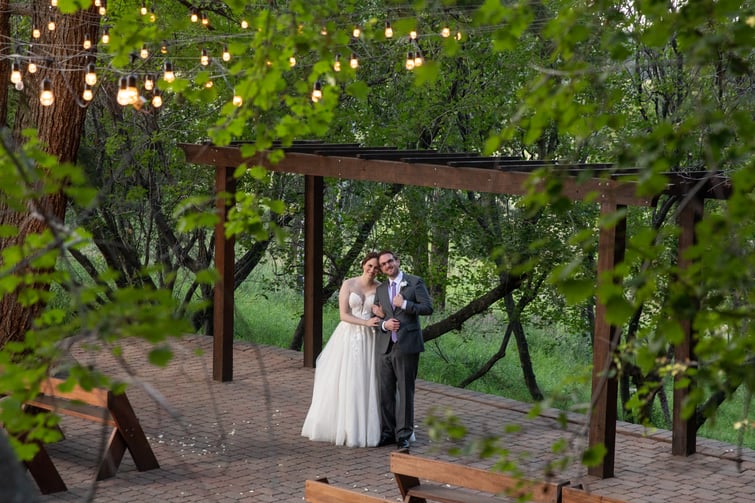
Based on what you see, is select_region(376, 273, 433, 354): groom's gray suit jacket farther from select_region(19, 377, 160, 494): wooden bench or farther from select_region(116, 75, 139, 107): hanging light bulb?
select_region(116, 75, 139, 107): hanging light bulb

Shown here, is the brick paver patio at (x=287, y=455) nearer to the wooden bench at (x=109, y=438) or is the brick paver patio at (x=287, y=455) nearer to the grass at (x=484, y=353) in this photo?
the wooden bench at (x=109, y=438)

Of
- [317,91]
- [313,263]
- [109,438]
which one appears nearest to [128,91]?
[317,91]

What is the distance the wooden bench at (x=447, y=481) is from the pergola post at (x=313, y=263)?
500 cm

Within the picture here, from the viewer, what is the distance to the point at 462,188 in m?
10.2

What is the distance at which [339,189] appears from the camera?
1925 cm

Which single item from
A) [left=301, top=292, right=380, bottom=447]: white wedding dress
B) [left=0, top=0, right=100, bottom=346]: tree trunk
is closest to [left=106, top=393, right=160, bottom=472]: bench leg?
[left=301, top=292, right=380, bottom=447]: white wedding dress

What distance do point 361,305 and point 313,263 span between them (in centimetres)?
285

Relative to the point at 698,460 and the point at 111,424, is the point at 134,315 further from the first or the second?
the point at 698,460

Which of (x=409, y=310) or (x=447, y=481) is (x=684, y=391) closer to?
(x=409, y=310)

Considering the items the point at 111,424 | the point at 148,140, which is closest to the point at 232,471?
the point at 111,424

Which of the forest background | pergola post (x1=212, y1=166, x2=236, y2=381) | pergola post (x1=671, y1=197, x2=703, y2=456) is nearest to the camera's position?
pergola post (x1=671, y1=197, x2=703, y2=456)

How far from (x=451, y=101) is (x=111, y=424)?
9573 millimetres

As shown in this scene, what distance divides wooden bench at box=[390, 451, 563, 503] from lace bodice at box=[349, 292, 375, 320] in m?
2.29

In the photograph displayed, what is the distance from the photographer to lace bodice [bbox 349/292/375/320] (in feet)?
35.1
